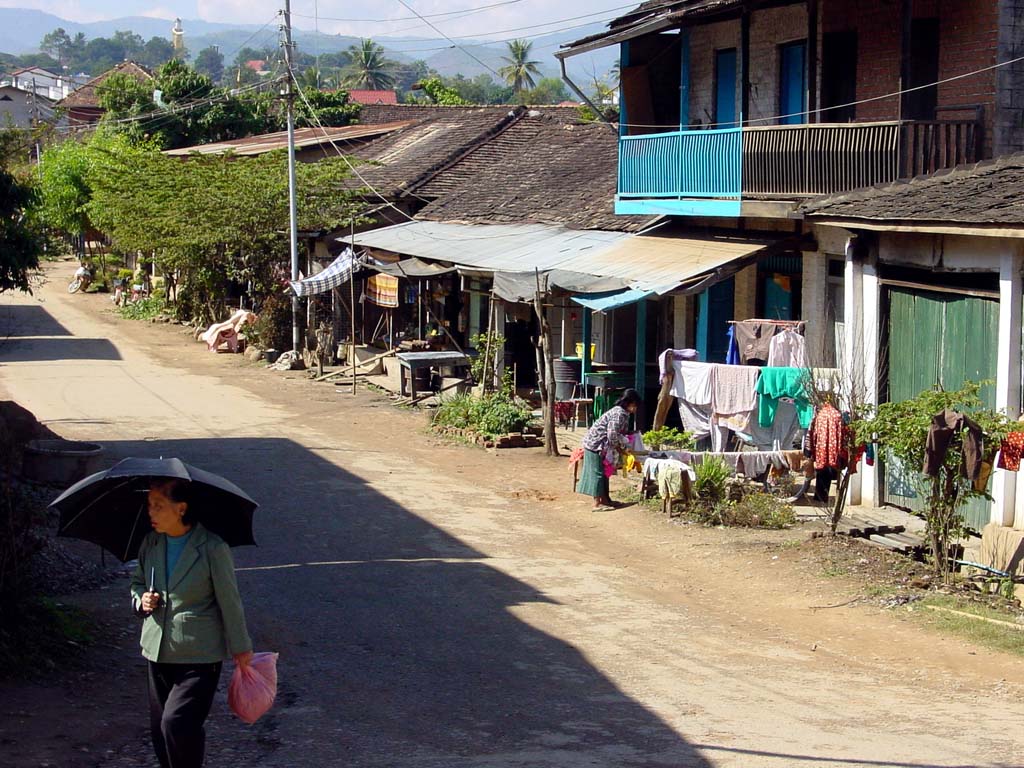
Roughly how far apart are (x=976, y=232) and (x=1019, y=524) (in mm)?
2544

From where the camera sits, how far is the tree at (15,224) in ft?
40.6

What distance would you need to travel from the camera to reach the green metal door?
36.7 ft

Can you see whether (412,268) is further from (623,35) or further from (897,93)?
(897,93)

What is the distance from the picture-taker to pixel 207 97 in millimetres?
50688

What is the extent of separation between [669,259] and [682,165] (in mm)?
1532

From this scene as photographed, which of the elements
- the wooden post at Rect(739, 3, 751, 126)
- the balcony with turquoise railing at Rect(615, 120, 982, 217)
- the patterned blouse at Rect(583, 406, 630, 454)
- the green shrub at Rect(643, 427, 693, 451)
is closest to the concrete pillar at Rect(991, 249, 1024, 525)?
the balcony with turquoise railing at Rect(615, 120, 982, 217)

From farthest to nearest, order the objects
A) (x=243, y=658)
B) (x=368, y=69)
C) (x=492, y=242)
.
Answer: (x=368, y=69) < (x=492, y=242) < (x=243, y=658)

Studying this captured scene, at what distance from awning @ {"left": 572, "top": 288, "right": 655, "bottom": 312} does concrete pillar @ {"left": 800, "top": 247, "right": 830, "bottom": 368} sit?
6.82 ft

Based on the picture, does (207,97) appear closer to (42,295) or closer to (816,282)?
(42,295)

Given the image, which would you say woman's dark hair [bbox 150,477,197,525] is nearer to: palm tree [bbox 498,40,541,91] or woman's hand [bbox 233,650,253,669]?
woman's hand [bbox 233,650,253,669]

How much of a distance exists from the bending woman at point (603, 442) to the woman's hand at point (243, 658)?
7988 millimetres

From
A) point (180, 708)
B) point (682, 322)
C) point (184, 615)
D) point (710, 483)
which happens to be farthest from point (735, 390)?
point (180, 708)

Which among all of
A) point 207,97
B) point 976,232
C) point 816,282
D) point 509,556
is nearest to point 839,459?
point 976,232

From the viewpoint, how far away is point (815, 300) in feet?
50.6
